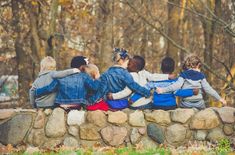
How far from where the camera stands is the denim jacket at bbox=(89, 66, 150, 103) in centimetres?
1070

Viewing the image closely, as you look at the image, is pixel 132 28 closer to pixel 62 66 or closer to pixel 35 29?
pixel 62 66

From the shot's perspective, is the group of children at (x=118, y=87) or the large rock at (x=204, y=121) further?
the group of children at (x=118, y=87)

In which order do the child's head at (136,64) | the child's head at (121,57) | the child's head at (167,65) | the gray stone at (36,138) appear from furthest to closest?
the child's head at (167,65), the child's head at (136,64), the child's head at (121,57), the gray stone at (36,138)

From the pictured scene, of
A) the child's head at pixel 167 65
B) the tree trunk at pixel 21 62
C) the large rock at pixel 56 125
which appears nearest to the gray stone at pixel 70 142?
the large rock at pixel 56 125

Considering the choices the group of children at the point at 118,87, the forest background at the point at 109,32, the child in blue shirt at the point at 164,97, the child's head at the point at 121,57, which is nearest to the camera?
the group of children at the point at 118,87

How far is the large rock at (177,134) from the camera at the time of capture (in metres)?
10.5

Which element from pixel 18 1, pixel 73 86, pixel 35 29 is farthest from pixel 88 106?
pixel 18 1

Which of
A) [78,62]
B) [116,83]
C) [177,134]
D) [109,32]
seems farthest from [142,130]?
[109,32]

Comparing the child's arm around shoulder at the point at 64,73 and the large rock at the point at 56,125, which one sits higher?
the child's arm around shoulder at the point at 64,73

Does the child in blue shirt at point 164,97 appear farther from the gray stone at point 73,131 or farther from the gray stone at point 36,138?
the gray stone at point 36,138

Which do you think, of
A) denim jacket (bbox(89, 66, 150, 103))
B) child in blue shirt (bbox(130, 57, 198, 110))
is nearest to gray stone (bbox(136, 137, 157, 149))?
child in blue shirt (bbox(130, 57, 198, 110))

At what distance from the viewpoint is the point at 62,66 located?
3006 centimetres

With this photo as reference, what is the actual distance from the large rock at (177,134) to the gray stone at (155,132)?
0.12 metres

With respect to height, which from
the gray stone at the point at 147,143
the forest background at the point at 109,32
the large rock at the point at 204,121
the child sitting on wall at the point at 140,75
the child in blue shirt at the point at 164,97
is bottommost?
the gray stone at the point at 147,143
